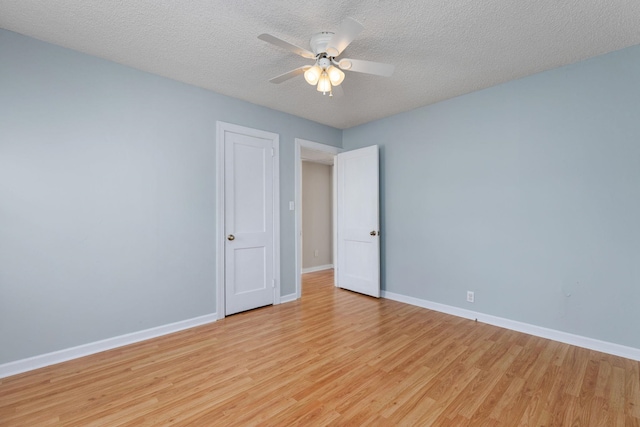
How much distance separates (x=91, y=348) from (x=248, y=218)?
1.91 m

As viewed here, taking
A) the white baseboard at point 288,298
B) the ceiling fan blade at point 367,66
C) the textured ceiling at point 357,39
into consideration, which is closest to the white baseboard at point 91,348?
the white baseboard at point 288,298

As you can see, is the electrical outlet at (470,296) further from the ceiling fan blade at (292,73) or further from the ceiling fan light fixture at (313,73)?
the ceiling fan blade at (292,73)

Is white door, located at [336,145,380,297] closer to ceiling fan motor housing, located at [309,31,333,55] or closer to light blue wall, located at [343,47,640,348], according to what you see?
light blue wall, located at [343,47,640,348]

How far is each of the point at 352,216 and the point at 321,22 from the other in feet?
9.15

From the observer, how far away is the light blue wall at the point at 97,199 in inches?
85.9

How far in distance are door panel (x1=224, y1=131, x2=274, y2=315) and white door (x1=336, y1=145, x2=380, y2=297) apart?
1.27 metres

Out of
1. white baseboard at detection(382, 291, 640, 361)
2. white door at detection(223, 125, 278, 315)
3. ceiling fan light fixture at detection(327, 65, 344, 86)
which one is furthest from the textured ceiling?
white baseboard at detection(382, 291, 640, 361)

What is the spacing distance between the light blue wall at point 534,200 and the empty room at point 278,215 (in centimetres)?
2

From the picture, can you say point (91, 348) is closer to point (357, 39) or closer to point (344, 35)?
point (344, 35)

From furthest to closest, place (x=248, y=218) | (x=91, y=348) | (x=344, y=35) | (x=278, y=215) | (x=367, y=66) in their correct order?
1. (x=278, y=215)
2. (x=248, y=218)
3. (x=91, y=348)
4. (x=367, y=66)
5. (x=344, y=35)

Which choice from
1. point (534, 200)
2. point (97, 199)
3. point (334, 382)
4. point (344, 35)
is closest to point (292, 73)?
point (344, 35)

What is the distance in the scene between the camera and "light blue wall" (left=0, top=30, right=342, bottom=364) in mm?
2182

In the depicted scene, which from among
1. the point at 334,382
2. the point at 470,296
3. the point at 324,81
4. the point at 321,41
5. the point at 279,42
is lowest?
the point at 334,382

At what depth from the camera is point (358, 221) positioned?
4.28 meters
